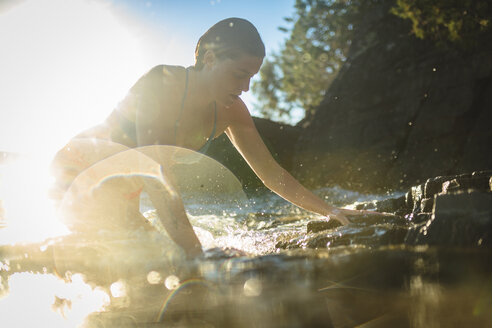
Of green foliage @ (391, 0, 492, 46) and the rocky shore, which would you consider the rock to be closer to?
the rocky shore

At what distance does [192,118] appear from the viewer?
3.23 meters

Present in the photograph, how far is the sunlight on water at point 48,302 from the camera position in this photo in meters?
1.78

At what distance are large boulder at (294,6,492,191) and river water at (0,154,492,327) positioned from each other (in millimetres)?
6794

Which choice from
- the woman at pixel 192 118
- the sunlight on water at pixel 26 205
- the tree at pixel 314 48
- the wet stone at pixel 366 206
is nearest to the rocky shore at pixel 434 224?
the woman at pixel 192 118

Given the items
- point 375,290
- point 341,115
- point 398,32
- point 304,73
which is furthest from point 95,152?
point 304,73

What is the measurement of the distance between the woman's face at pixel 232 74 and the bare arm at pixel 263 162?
1.77 ft

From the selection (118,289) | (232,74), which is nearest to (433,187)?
(232,74)

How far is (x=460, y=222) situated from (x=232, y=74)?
5.40 ft

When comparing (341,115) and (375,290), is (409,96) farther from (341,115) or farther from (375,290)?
(375,290)

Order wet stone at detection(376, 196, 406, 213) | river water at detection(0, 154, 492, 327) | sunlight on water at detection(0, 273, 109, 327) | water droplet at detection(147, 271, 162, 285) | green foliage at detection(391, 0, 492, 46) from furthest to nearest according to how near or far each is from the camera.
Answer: green foliage at detection(391, 0, 492, 46)
wet stone at detection(376, 196, 406, 213)
water droplet at detection(147, 271, 162, 285)
sunlight on water at detection(0, 273, 109, 327)
river water at detection(0, 154, 492, 327)

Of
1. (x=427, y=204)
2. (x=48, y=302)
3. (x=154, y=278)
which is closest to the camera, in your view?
(x=48, y=302)

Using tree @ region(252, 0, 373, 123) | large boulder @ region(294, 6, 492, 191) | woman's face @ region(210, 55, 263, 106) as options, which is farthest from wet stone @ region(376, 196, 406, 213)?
tree @ region(252, 0, 373, 123)

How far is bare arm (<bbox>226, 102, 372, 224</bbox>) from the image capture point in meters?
3.37

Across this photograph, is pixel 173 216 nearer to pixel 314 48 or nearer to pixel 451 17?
pixel 451 17
